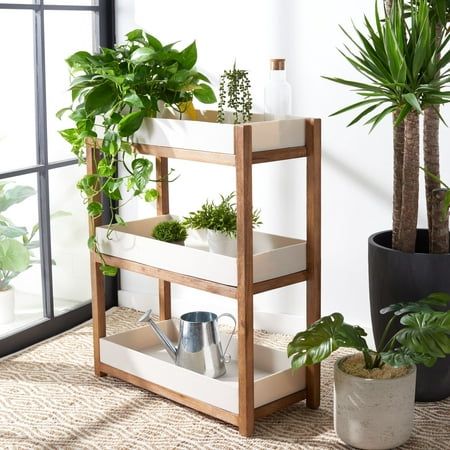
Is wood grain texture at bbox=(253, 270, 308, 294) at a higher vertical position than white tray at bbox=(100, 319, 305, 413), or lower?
higher

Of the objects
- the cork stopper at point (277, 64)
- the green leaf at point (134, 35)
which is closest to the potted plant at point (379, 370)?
the cork stopper at point (277, 64)

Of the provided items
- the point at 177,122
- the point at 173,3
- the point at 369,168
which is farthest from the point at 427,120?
the point at 173,3

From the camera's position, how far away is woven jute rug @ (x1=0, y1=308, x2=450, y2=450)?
8.54ft

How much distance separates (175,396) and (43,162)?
1.13 meters

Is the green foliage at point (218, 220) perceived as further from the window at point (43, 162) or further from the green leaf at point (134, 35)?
the window at point (43, 162)

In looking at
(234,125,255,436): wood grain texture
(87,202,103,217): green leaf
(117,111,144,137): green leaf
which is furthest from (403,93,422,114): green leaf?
(87,202,103,217): green leaf

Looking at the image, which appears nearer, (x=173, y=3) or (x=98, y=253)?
(x=98, y=253)

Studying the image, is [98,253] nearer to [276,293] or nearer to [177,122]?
[177,122]

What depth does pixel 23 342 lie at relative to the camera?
3424 mm

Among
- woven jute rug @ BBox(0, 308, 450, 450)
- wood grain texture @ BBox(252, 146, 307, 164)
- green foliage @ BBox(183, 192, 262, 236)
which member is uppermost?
wood grain texture @ BBox(252, 146, 307, 164)

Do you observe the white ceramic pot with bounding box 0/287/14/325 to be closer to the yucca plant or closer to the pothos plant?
the pothos plant

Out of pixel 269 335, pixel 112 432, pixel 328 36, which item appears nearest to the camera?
pixel 112 432

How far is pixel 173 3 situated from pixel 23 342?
4.74ft

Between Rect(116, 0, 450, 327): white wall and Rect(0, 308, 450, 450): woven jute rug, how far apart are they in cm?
43
